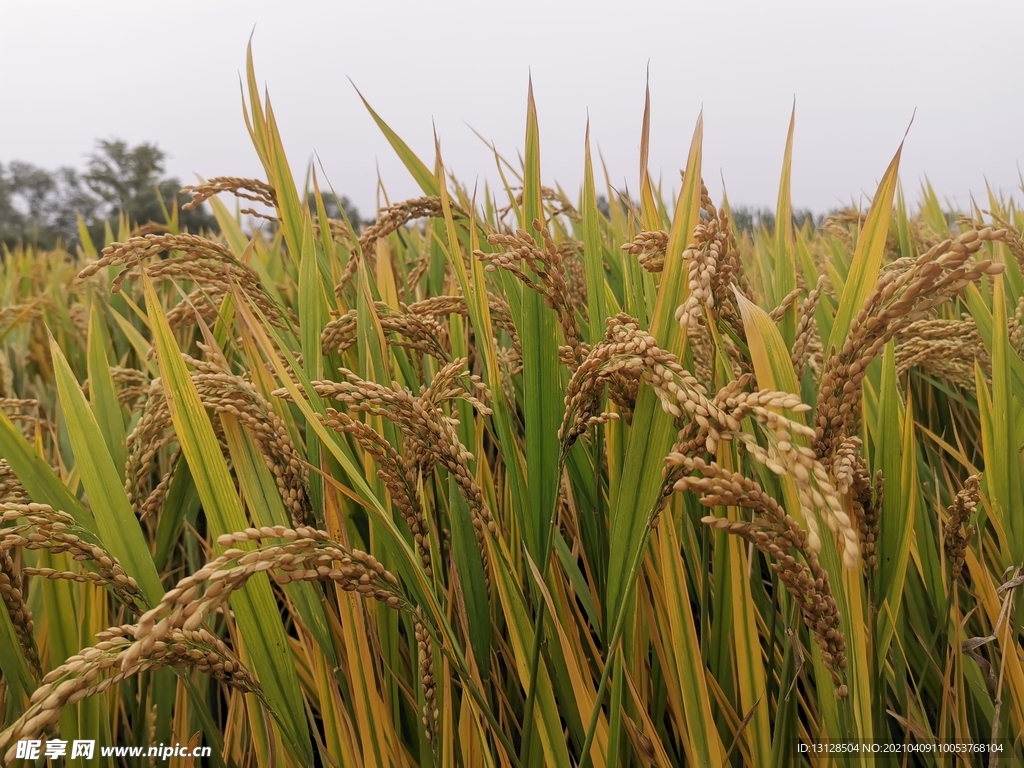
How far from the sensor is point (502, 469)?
4.38ft

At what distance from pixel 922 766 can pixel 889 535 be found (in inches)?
20.2

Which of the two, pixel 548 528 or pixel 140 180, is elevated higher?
pixel 140 180

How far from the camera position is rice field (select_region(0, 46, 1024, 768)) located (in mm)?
626

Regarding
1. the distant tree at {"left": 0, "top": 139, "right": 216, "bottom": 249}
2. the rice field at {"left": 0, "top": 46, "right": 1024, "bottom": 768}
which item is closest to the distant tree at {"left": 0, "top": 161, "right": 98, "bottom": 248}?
the distant tree at {"left": 0, "top": 139, "right": 216, "bottom": 249}

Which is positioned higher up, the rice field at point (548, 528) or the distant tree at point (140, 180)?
the distant tree at point (140, 180)

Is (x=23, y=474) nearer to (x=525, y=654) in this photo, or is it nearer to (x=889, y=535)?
(x=525, y=654)

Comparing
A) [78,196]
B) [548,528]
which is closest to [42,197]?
[78,196]

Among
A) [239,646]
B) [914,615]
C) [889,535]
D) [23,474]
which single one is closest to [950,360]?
[914,615]

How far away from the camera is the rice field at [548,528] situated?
2.05 ft

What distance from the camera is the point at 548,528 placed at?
0.81 meters

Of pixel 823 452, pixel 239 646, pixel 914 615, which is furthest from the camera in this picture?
pixel 914 615

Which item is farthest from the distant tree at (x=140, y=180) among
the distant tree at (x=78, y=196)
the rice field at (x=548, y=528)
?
the rice field at (x=548, y=528)

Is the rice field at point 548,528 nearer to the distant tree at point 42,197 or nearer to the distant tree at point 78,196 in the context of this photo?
the distant tree at point 78,196

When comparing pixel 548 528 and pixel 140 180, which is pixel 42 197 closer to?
pixel 140 180
